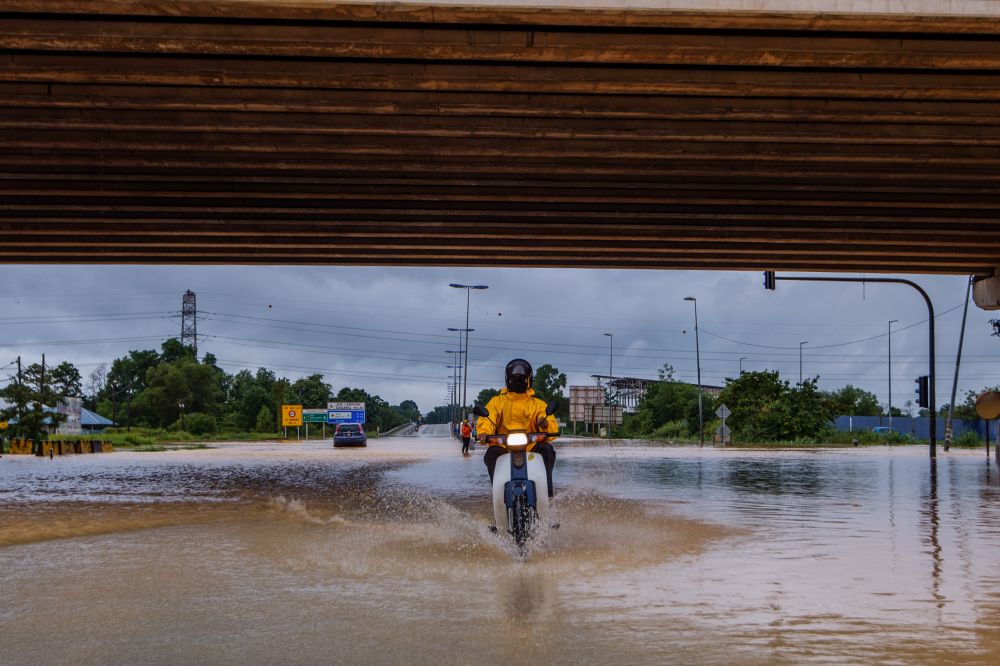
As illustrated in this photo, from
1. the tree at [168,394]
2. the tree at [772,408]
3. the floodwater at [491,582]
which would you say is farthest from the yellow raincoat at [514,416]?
the tree at [168,394]

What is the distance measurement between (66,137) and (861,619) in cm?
1369

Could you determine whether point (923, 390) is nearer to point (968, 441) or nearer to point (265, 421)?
point (968, 441)

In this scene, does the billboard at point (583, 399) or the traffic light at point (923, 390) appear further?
the billboard at point (583, 399)

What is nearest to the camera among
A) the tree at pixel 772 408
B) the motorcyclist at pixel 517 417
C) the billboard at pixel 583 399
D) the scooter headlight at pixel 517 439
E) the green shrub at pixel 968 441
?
the scooter headlight at pixel 517 439

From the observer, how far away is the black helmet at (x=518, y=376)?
898 cm

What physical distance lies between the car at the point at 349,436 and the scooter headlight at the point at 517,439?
42.6 meters

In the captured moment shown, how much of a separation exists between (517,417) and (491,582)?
6.41 feet

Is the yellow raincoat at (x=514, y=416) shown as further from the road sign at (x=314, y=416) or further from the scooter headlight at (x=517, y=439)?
the road sign at (x=314, y=416)

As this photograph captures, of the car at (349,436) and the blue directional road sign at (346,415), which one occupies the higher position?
the blue directional road sign at (346,415)

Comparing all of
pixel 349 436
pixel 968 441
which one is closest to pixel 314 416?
pixel 349 436

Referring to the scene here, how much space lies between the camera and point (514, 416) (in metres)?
8.80

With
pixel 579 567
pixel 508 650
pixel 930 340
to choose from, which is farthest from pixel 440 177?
pixel 930 340

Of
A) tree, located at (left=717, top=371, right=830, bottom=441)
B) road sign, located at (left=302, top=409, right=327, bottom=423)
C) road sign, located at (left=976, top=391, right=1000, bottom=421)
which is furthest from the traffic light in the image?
road sign, located at (left=302, top=409, right=327, bottom=423)

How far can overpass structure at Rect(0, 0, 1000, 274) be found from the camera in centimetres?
1105
